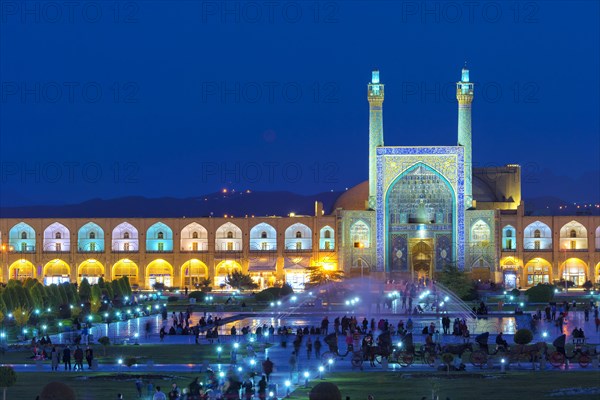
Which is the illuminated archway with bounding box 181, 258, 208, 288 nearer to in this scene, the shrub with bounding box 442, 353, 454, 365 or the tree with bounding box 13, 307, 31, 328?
the tree with bounding box 13, 307, 31, 328

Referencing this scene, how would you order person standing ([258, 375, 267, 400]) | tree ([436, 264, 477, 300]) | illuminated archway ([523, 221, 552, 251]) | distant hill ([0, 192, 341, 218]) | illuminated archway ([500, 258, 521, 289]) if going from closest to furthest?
person standing ([258, 375, 267, 400]), tree ([436, 264, 477, 300]), illuminated archway ([500, 258, 521, 289]), illuminated archway ([523, 221, 552, 251]), distant hill ([0, 192, 341, 218])

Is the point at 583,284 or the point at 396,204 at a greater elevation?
the point at 396,204

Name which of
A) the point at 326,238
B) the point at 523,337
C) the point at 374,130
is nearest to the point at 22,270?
the point at 326,238

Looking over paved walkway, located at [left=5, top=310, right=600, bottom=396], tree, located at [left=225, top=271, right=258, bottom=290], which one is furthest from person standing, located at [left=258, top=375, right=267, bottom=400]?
tree, located at [left=225, top=271, right=258, bottom=290]

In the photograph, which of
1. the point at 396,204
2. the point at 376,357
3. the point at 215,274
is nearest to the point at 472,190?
the point at 396,204

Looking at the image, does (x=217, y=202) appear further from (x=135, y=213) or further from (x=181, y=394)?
(x=181, y=394)

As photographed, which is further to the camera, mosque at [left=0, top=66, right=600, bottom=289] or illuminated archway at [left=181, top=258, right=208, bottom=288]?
illuminated archway at [left=181, top=258, right=208, bottom=288]

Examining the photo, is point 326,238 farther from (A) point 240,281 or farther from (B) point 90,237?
(B) point 90,237
